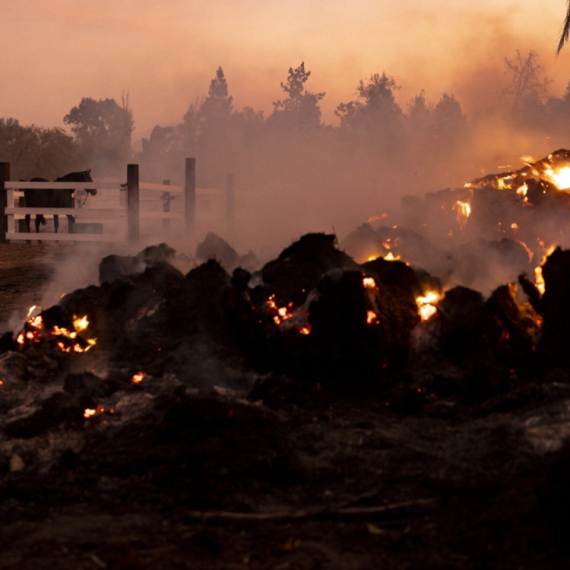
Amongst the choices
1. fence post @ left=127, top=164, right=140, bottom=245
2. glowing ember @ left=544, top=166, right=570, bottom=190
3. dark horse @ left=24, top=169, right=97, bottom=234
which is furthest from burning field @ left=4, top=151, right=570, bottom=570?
dark horse @ left=24, top=169, right=97, bottom=234

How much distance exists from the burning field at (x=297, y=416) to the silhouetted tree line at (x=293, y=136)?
48.3ft

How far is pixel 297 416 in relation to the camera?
5.14 m

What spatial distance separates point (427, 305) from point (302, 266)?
1164 mm

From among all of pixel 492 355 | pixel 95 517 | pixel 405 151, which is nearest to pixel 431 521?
pixel 95 517

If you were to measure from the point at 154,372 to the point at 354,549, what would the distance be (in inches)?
117

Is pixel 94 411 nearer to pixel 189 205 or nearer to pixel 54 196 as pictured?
pixel 189 205

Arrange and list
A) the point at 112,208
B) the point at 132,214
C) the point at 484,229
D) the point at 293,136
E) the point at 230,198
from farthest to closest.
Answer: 1. the point at 293,136
2. the point at 230,198
3. the point at 112,208
4. the point at 132,214
5. the point at 484,229

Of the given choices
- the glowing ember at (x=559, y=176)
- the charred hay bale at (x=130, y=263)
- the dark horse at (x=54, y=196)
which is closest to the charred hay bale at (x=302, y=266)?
the charred hay bale at (x=130, y=263)

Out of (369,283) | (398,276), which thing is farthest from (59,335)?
(398,276)

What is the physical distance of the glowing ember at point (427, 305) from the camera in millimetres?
6073

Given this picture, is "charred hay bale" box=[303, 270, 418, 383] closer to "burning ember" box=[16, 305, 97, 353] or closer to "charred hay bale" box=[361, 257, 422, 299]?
"charred hay bale" box=[361, 257, 422, 299]

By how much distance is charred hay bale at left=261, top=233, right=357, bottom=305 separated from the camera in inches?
257

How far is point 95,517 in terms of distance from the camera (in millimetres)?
3963

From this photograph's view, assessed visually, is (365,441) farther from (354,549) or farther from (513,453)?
(354,549)
